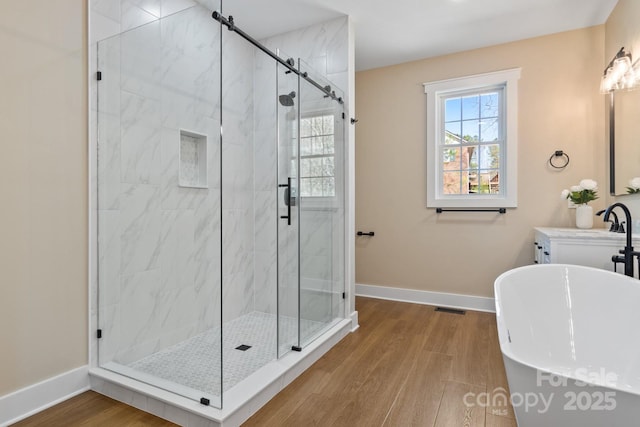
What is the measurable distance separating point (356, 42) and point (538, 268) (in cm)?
257

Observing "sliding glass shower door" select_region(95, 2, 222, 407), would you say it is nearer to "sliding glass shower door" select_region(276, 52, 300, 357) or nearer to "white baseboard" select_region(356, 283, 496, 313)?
"sliding glass shower door" select_region(276, 52, 300, 357)

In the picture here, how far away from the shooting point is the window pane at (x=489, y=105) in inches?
138

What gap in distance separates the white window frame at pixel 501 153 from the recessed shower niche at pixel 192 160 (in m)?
2.28

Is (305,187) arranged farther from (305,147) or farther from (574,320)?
(574,320)

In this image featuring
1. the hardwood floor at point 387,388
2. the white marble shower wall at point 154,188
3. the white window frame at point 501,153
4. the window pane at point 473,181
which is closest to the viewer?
the hardwood floor at point 387,388

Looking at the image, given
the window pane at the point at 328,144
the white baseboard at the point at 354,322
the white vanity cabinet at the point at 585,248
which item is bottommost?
the white baseboard at the point at 354,322

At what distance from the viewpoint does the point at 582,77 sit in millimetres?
3072

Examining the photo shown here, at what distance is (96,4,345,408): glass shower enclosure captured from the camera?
2.05m

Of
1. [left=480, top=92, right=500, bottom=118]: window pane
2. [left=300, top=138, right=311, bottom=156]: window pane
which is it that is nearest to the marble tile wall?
[left=300, top=138, right=311, bottom=156]: window pane

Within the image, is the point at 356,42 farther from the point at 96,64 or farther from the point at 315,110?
the point at 96,64

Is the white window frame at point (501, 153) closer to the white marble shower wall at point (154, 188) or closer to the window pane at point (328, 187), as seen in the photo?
the window pane at point (328, 187)

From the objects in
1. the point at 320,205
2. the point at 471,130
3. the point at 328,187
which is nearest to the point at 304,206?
the point at 320,205

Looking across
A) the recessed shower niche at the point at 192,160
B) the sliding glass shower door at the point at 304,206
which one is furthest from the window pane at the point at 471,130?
the recessed shower niche at the point at 192,160

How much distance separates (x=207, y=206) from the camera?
282 centimetres
